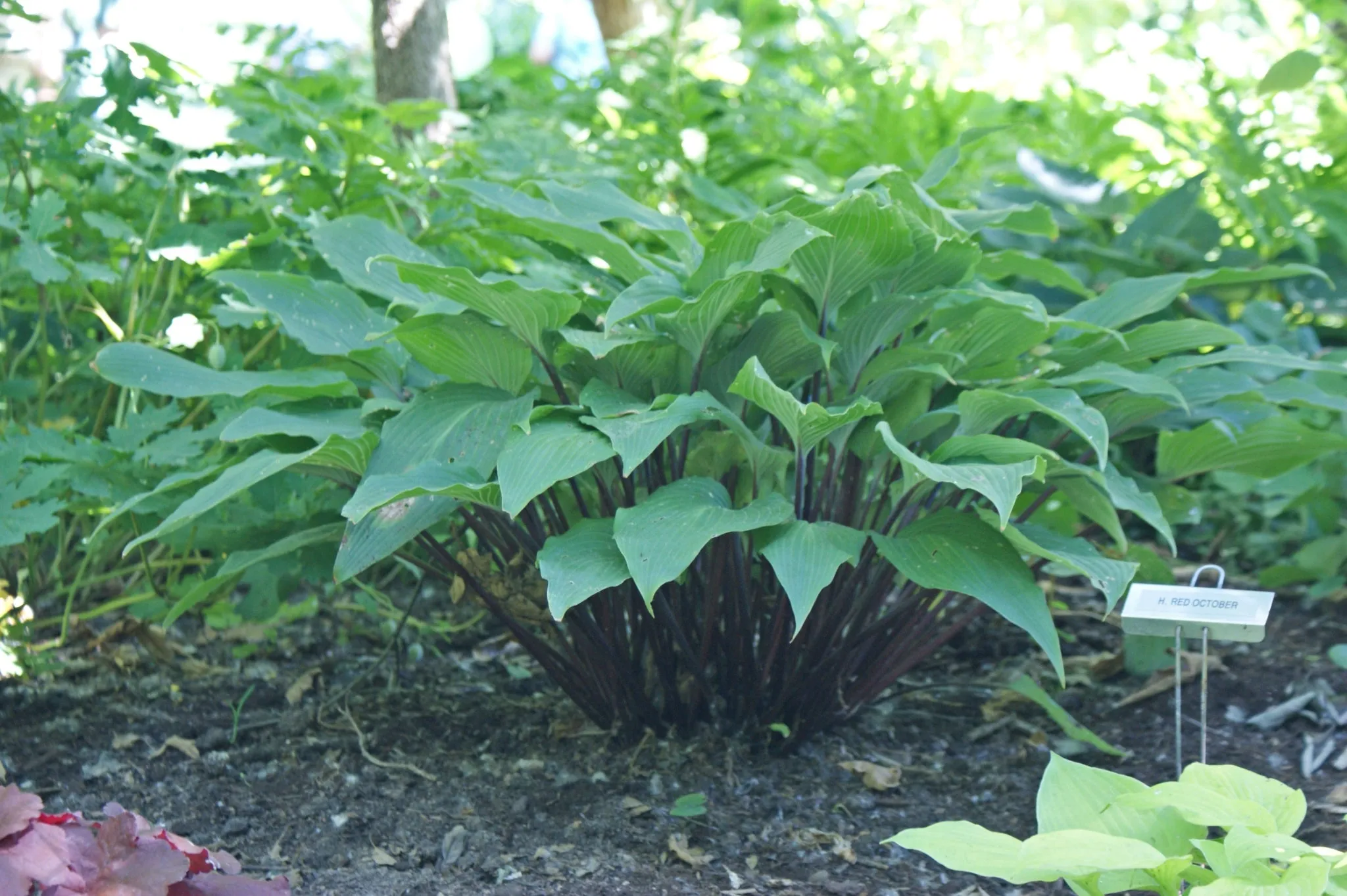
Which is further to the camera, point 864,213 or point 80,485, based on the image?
point 80,485

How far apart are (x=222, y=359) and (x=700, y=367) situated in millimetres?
1081

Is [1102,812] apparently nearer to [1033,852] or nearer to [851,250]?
[1033,852]

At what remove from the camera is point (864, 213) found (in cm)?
165

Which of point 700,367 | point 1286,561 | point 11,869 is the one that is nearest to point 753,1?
point 1286,561

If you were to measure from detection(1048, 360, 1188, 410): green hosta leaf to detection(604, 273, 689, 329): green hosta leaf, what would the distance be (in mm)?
643

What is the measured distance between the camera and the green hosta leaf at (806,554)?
4.98 ft

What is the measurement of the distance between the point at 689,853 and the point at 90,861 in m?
0.87

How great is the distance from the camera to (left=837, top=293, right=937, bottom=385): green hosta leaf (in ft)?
5.97

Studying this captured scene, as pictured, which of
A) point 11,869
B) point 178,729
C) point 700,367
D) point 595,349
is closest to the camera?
point 11,869

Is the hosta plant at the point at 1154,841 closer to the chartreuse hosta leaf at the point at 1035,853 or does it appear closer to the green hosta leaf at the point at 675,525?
the chartreuse hosta leaf at the point at 1035,853

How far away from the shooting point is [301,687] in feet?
8.00

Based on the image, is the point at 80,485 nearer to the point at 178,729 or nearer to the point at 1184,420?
the point at 178,729

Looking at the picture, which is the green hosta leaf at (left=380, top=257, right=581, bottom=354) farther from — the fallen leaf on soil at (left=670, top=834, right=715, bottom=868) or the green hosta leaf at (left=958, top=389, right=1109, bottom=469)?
the fallen leaf on soil at (left=670, top=834, right=715, bottom=868)

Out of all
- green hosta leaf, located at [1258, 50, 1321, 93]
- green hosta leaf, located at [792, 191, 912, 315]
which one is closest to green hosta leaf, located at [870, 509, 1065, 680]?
green hosta leaf, located at [792, 191, 912, 315]
